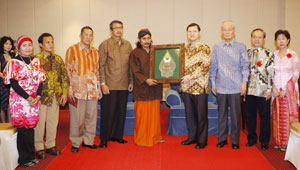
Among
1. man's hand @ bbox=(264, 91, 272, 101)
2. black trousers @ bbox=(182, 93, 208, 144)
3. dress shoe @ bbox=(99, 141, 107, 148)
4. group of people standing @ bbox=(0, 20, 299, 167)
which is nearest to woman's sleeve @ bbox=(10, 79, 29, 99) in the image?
group of people standing @ bbox=(0, 20, 299, 167)

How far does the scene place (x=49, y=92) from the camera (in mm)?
3125

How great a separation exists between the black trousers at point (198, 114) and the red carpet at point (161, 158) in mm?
205

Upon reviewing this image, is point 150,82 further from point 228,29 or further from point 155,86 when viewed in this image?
point 228,29

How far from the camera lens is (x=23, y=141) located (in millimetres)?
2832

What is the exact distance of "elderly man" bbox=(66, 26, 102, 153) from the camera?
3.31 metres

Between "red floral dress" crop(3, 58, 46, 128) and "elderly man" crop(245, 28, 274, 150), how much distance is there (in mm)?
2626

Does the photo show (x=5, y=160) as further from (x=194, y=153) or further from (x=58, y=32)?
(x=58, y=32)

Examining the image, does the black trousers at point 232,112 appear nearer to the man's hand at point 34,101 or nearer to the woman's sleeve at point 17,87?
the man's hand at point 34,101

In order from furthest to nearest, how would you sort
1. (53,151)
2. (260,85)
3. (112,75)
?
1. (112,75)
2. (260,85)
3. (53,151)

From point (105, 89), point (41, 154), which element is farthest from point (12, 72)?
point (105, 89)

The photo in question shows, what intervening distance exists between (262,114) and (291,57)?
0.81 m

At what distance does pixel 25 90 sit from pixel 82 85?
70cm

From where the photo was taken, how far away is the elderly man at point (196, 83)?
3.40m

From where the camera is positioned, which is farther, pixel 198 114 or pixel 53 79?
pixel 198 114
